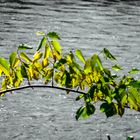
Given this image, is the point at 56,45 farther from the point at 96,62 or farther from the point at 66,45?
the point at 66,45

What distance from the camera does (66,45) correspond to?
36.7 m

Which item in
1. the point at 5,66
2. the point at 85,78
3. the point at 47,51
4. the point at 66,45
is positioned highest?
the point at 66,45

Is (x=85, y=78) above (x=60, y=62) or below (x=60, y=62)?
below

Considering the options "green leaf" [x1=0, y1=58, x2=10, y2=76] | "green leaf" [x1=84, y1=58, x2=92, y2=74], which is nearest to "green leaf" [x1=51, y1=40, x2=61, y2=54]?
"green leaf" [x1=84, y1=58, x2=92, y2=74]

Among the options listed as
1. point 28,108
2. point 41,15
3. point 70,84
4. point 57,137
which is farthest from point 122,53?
point 70,84

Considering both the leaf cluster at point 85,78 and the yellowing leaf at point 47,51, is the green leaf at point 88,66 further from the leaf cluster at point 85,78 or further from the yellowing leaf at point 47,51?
the yellowing leaf at point 47,51

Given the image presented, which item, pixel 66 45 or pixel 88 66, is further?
pixel 66 45

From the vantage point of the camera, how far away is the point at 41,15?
2191 inches

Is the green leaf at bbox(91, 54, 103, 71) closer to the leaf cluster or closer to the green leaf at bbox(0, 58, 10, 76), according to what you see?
the leaf cluster

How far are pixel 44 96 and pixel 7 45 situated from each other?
1381 cm

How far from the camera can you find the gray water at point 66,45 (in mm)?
17656

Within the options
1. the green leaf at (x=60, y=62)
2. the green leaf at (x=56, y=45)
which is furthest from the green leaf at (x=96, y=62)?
the green leaf at (x=56, y=45)

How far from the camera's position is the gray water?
17.7 meters

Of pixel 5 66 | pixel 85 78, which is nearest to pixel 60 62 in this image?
pixel 85 78
